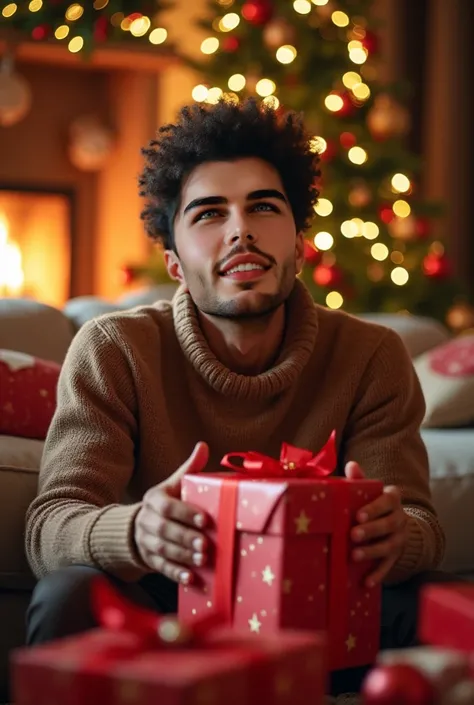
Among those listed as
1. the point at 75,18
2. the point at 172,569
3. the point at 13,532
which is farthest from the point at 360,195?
the point at 172,569

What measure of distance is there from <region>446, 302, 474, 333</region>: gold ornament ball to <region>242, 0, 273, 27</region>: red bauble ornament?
1.44 m

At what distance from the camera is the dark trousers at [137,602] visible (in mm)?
→ 1389

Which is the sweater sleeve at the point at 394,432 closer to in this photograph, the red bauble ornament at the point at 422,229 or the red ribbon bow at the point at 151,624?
the red ribbon bow at the point at 151,624

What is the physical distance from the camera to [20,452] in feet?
6.51

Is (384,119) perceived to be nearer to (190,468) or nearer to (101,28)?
(101,28)

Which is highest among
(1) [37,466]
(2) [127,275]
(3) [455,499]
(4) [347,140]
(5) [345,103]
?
(5) [345,103]

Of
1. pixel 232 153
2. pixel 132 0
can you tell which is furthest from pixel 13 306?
pixel 132 0

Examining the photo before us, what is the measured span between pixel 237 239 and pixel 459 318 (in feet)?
10.4

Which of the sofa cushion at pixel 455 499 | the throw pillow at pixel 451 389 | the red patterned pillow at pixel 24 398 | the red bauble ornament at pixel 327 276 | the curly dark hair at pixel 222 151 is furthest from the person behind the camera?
the red bauble ornament at pixel 327 276

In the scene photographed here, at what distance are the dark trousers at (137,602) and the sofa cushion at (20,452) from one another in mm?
392

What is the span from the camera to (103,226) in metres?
5.45

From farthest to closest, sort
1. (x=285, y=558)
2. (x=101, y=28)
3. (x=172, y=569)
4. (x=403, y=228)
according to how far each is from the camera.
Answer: (x=403, y=228) → (x=101, y=28) → (x=172, y=569) → (x=285, y=558)

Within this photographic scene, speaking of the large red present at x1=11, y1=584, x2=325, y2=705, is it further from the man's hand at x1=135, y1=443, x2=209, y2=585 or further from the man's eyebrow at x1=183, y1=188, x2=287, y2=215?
the man's eyebrow at x1=183, y1=188, x2=287, y2=215

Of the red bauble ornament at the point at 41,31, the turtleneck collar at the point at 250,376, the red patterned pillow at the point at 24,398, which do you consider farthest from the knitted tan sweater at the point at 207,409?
the red bauble ornament at the point at 41,31
